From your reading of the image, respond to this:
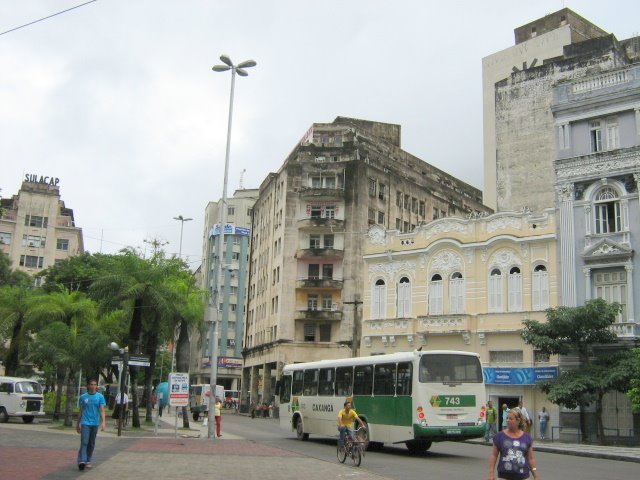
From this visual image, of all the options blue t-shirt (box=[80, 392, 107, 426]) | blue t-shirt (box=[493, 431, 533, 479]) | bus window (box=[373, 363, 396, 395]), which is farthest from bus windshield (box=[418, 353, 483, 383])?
blue t-shirt (box=[493, 431, 533, 479])

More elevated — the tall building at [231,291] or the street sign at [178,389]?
the tall building at [231,291]

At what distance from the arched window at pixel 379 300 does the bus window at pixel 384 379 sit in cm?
2076

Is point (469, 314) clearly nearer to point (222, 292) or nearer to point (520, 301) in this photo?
point (520, 301)

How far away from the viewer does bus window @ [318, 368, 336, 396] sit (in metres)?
26.8

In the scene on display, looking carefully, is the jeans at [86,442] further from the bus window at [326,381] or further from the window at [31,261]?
the window at [31,261]

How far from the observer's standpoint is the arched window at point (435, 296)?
4244 centimetres

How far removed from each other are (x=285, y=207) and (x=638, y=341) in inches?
1490

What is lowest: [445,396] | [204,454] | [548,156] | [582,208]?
[204,454]

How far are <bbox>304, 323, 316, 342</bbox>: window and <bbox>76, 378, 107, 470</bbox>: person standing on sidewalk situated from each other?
162 ft

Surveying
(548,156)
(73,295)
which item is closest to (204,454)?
(73,295)

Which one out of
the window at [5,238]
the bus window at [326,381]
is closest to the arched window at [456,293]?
the bus window at [326,381]

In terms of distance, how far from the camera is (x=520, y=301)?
3925 centimetres

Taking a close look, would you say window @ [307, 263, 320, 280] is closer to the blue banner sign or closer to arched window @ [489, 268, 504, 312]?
arched window @ [489, 268, 504, 312]

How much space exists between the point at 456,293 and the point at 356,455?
24295mm
